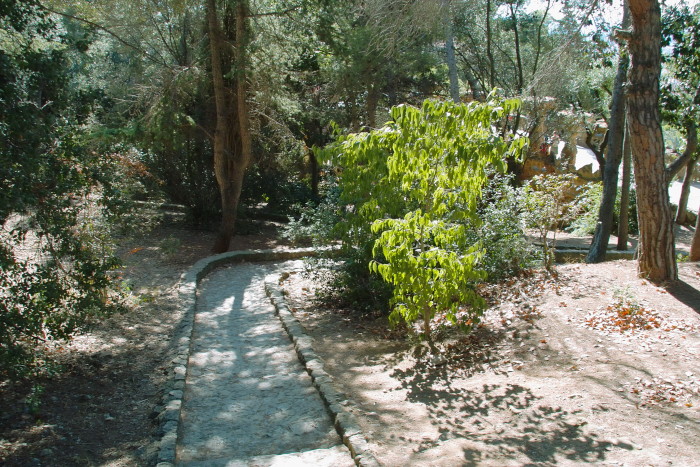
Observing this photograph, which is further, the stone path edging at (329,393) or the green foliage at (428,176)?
the green foliage at (428,176)

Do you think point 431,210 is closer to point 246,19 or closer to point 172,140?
point 246,19

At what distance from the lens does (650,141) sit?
24.0 ft

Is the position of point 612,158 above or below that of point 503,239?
above

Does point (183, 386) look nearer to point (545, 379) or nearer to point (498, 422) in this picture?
point (498, 422)

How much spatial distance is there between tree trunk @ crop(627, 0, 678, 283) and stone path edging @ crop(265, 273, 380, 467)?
4607 millimetres

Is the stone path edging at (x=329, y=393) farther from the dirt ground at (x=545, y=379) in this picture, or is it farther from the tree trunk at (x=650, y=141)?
the tree trunk at (x=650, y=141)

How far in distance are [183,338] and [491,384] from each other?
3707 mm

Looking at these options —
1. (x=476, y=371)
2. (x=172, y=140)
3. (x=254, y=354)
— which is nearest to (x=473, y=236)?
(x=476, y=371)

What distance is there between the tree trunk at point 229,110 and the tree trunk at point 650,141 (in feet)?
24.1

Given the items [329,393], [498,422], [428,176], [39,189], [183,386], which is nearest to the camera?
[498,422]

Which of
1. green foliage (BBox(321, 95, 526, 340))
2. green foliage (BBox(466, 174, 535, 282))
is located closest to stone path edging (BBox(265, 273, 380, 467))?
green foliage (BBox(321, 95, 526, 340))

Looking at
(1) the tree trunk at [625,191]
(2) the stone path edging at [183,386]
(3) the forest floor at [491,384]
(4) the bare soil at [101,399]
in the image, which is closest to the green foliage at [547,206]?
(3) the forest floor at [491,384]

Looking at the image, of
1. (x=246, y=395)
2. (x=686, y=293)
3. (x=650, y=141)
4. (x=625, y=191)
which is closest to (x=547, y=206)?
(x=650, y=141)

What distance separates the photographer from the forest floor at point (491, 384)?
171 inches
